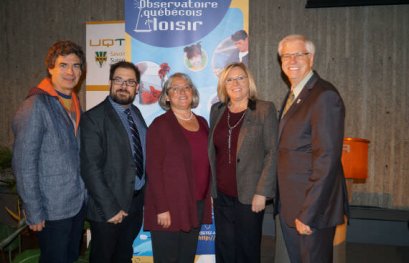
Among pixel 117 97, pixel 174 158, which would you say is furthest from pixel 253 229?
pixel 117 97

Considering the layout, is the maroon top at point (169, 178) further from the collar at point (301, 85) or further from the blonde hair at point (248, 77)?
the collar at point (301, 85)

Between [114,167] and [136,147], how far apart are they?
0.69 ft

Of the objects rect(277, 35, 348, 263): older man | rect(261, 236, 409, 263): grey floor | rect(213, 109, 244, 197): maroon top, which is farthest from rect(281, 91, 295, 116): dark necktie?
rect(261, 236, 409, 263): grey floor

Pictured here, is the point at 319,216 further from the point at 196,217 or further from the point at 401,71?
the point at 401,71

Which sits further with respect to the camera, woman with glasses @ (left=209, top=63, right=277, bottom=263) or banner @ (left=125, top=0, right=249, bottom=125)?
banner @ (left=125, top=0, right=249, bottom=125)

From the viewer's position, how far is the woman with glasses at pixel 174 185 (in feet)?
7.24

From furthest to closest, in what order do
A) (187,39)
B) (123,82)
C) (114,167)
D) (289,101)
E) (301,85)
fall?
(187,39) → (123,82) → (114,167) → (289,101) → (301,85)

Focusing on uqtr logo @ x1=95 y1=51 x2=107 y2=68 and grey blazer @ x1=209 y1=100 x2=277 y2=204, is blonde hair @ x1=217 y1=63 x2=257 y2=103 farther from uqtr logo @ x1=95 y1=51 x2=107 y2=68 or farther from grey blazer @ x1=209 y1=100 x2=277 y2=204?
uqtr logo @ x1=95 y1=51 x2=107 y2=68

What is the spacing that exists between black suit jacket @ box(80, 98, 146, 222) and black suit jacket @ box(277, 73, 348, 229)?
0.97m

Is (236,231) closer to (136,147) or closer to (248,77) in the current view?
(136,147)

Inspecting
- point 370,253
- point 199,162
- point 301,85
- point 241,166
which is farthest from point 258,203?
point 370,253

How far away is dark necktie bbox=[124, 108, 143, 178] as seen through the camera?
2.21 metres

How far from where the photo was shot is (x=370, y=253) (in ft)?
11.6

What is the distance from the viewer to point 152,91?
304 centimetres
